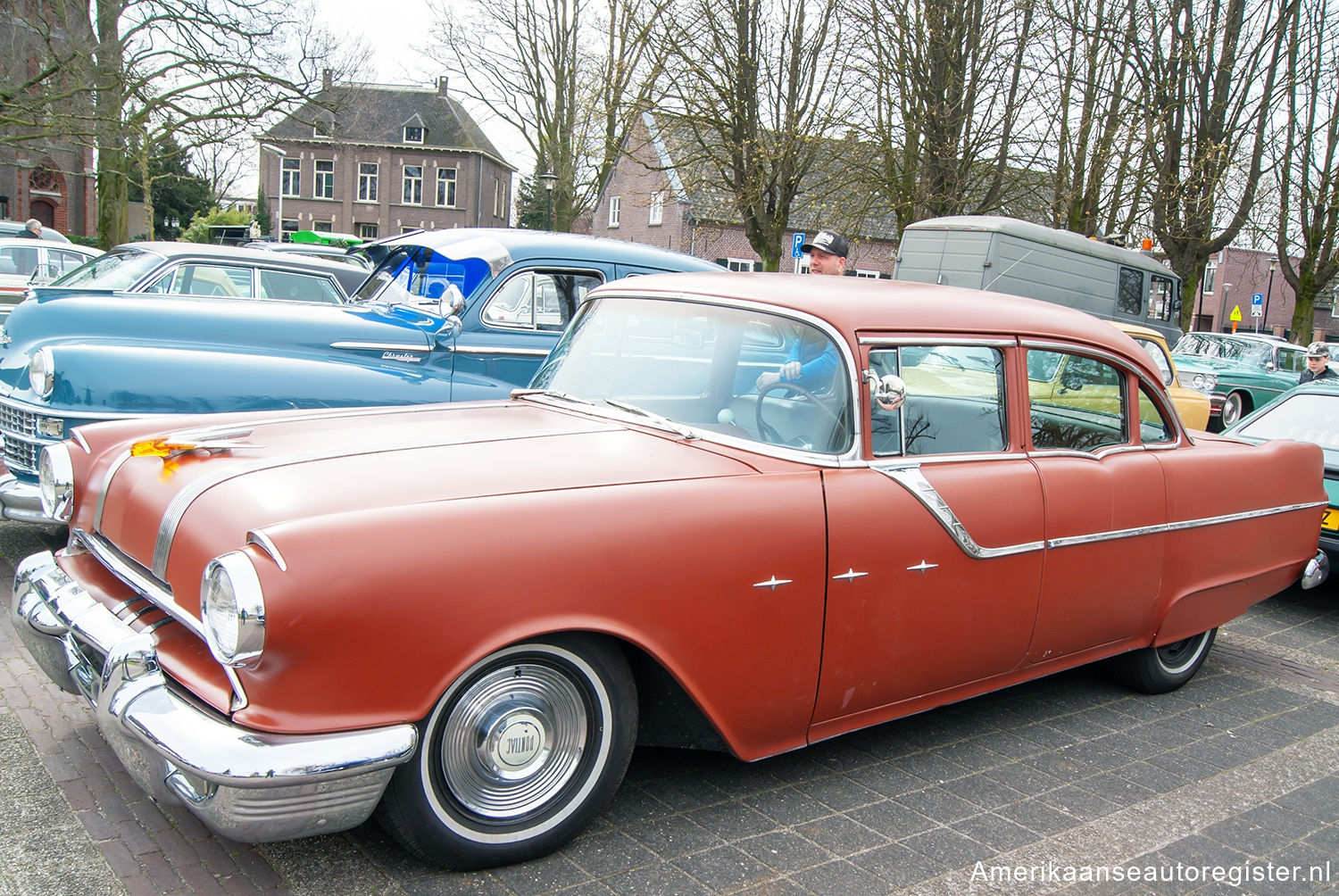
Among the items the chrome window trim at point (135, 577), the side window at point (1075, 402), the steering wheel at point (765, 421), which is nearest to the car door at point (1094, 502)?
the side window at point (1075, 402)

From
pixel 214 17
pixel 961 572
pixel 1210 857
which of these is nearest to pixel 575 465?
pixel 961 572

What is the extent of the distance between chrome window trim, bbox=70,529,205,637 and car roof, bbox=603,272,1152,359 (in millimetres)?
1985

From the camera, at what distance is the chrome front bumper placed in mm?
2266

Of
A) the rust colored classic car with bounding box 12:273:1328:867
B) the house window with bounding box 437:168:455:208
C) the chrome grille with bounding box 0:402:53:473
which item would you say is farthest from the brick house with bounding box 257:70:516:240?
the rust colored classic car with bounding box 12:273:1328:867

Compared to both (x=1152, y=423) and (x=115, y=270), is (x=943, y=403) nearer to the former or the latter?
(x=1152, y=423)

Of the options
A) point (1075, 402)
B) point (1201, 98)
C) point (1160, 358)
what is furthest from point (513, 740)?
point (1201, 98)

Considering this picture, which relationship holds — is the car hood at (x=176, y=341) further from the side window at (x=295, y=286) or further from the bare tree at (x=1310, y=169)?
the bare tree at (x=1310, y=169)

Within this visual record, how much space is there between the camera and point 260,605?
228 cm

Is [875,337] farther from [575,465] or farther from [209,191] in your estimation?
[209,191]

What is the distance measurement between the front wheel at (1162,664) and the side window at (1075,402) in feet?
3.33

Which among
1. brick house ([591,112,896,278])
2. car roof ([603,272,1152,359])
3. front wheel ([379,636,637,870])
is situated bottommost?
front wheel ([379,636,637,870])

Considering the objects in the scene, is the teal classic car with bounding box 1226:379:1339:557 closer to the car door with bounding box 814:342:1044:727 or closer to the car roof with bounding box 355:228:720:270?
the car door with bounding box 814:342:1044:727

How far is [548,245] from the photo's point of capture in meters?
6.25

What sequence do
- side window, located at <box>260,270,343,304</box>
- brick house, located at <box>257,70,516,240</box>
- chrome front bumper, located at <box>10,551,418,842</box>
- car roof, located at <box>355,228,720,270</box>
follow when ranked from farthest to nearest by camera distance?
1. brick house, located at <box>257,70,516,240</box>
2. side window, located at <box>260,270,343,304</box>
3. car roof, located at <box>355,228,720,270</box>
4. chrome front bumper, located at <box>10,551,418,842</box>
